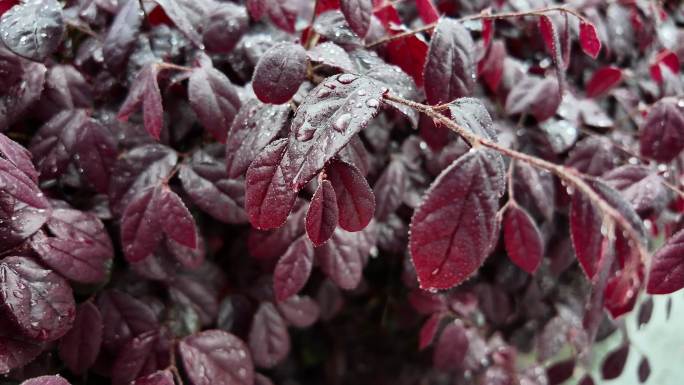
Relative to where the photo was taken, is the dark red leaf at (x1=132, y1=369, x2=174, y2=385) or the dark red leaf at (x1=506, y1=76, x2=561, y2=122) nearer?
the dark red leaf at (x1=132, y1=369, x2=174, y2=385)

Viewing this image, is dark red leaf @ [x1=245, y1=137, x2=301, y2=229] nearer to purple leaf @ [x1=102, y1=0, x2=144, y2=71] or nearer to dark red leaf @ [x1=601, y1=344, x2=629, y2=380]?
purple leaf @ [x1=102, y1=0, x2=144, y2=71]

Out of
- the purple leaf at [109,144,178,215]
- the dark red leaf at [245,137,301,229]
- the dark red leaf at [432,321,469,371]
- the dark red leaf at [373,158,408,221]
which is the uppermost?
the dark red leaf at [245,137,301,229]

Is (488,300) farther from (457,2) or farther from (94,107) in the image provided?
(94,107)

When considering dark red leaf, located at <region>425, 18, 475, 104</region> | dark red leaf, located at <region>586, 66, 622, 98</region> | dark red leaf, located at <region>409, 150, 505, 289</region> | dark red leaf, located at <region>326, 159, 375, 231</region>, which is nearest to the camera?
dark red leaf, located at <region>409, 150, 505, 289</region>

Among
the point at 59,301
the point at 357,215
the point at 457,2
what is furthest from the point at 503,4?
the point at 59,301

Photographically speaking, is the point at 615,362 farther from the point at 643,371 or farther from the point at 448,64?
the point at 448,64

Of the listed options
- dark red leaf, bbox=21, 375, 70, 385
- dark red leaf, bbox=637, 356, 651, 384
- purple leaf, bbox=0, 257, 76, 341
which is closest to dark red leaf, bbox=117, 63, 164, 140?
purple leaf, bbox=0, 257, 76, 341

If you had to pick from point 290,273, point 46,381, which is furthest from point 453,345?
point 46,381

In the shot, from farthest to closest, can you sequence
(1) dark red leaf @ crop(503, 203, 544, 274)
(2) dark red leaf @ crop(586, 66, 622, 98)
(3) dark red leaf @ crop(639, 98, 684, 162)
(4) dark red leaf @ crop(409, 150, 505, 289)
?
(2) dark red leaf @ crop(586, 66, 622, 98) → (3) dark red leaf @ crop(639, 98, 684, 162) → (1) dark red leaf @ crop(503, 203, 544, 274) → (4) dark red leaf @ crop(409, 150, 505, 289)

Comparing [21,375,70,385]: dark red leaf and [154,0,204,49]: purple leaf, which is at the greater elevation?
[154,0,204,49]: purple leaf

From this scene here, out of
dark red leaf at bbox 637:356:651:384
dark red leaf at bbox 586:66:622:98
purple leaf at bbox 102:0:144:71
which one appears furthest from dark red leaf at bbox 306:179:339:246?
dark red leaf at bbox 637:356:651:384
